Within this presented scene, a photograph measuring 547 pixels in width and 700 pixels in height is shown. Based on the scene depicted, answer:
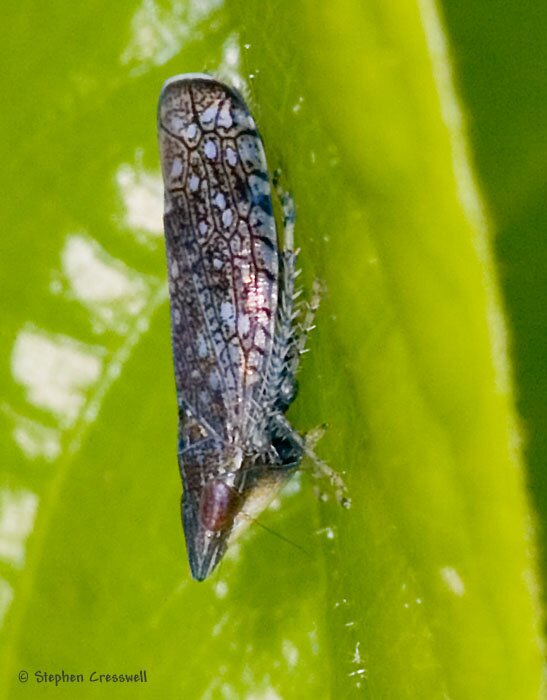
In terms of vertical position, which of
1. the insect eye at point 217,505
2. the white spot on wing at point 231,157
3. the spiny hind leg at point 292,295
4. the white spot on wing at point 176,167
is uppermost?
the white spot on wing at point 176,167

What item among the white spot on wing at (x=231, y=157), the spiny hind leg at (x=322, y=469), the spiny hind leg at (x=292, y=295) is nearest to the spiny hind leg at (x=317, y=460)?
the spiny hind leg at (x=322, y=469)

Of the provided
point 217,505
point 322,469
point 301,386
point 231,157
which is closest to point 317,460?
point 322,469

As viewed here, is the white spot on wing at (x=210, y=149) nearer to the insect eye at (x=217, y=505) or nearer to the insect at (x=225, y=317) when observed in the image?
the insect at (x=225, y=317)

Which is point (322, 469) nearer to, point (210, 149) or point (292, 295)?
point (292, 295)

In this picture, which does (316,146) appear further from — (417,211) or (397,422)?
(397,422)

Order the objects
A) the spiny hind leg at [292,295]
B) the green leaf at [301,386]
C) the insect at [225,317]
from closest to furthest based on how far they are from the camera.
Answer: the green leaf at [301,386] < the spiny hind leg at [292,295] < the insect at [225,317]

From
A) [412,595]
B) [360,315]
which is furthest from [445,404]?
[412,595]
